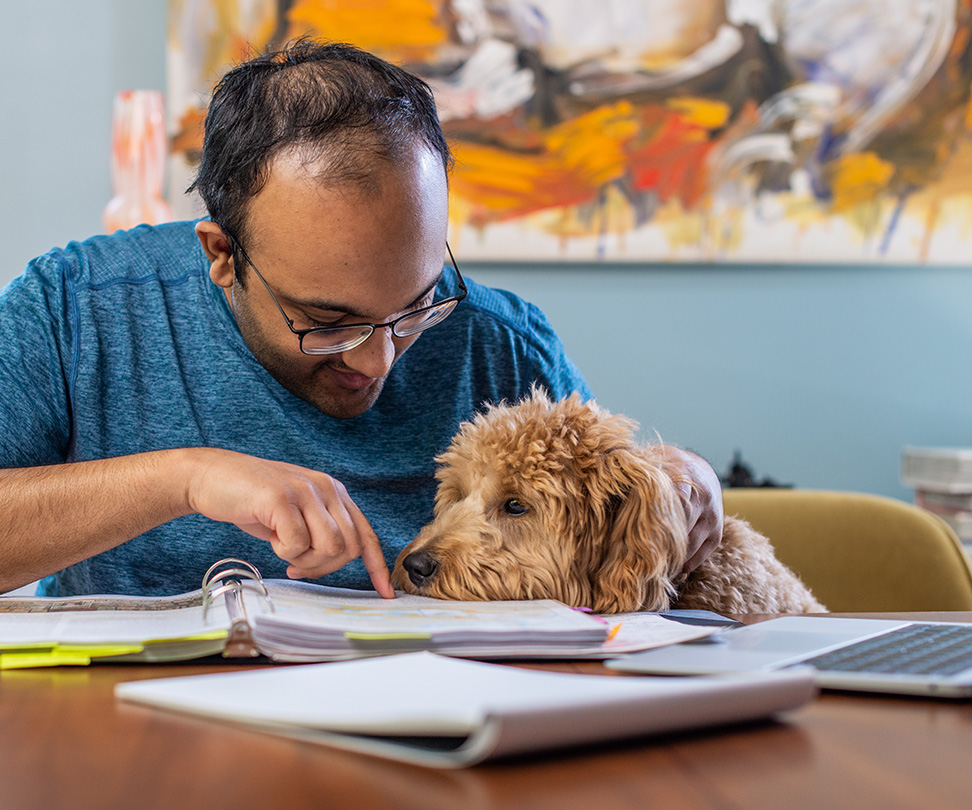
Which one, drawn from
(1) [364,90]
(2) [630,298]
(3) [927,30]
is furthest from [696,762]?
(3) [927,30]

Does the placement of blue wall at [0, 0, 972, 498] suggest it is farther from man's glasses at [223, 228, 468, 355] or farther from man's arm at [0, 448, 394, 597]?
man's arm at [0, 448, 394, 597]

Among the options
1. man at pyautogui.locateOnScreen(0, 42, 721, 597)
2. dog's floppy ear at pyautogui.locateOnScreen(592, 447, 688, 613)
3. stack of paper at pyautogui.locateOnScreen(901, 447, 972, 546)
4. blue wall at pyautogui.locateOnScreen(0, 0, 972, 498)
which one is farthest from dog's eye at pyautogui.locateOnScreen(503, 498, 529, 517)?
stack of paper at pyautogui.locateOnScreen(901, 447, 972, 546)

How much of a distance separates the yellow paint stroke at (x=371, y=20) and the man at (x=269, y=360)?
53.8 inches

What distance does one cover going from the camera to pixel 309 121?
1.15m

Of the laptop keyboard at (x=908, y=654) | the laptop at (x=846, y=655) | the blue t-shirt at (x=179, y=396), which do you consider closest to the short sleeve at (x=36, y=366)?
the blue t-shirt at (x=179, y=396)

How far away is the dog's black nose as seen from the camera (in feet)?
3.86

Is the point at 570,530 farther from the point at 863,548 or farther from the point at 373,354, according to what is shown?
the point at 863,548

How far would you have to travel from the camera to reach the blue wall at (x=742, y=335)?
2.69 metres

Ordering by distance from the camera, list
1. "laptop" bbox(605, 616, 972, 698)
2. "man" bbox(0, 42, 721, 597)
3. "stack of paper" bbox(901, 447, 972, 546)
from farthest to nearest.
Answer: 1. "stack of paper" bbox(901, 447, 972, 546)
2. "man" bbox(0, 42, 721, 597)
3. "laptop" bbox(605, 616, 972, 698)

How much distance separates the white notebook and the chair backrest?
1159 millimetres

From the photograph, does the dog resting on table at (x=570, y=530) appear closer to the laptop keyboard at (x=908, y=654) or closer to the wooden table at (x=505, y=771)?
the laptop keyboard at (x=908, y=654)

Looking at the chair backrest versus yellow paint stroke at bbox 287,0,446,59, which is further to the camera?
yellow paint stroke at bbox 287,0,446,59

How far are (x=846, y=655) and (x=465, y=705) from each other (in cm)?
40

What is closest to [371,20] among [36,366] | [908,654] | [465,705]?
[36,366]
